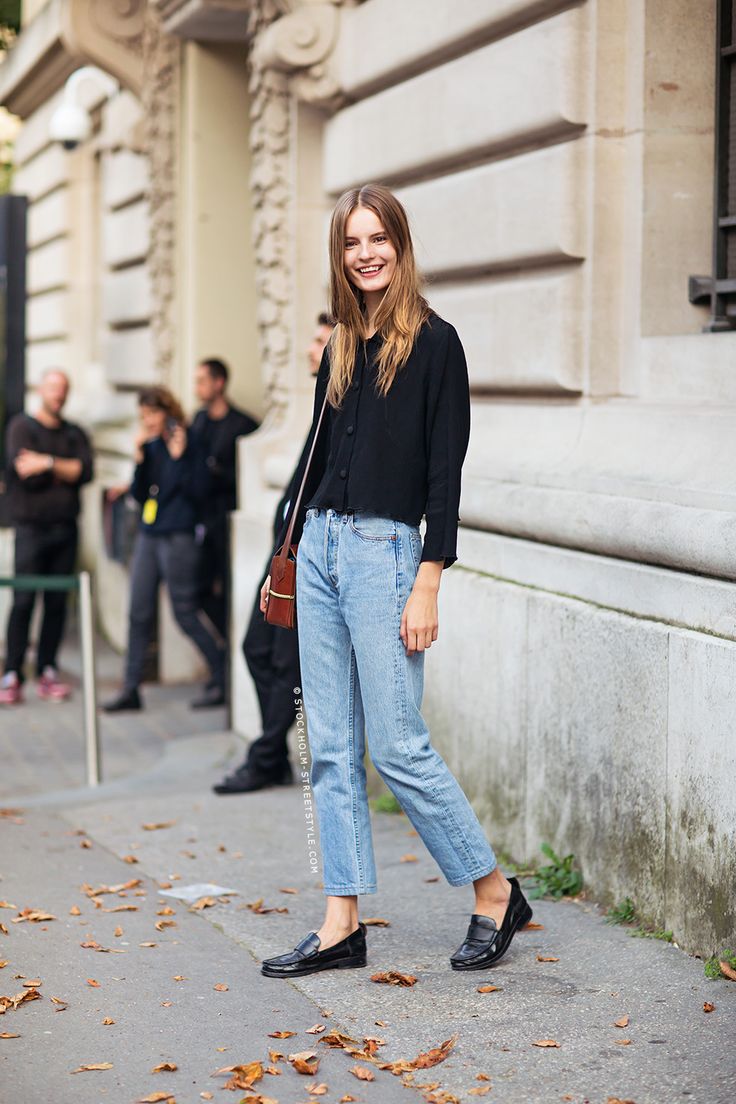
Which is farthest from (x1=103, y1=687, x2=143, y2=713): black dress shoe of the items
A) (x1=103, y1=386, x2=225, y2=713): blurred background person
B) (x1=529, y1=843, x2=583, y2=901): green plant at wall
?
(x1=529, y1=843, x2=583, y2=901): green plant at wall

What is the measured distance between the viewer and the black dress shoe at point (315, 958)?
4.57 m

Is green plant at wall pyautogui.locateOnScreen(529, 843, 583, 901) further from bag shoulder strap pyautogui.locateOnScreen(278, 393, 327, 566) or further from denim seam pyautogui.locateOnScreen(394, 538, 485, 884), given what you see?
bag shoulder strap pyautogui.locateOnScreen(278, 393, 327, 566)

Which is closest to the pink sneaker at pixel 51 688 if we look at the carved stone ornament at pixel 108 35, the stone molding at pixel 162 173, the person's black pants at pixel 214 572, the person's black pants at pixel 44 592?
the person's black pants at pixel 44 592

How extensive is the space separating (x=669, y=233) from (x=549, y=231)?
455 millimetres

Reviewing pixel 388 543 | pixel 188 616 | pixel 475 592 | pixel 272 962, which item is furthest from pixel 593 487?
pixel 188 616

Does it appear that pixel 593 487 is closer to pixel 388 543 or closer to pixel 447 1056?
pixel 388 543

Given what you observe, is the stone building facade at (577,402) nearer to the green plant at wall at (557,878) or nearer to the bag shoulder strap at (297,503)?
the green plant at wall at (557,878)

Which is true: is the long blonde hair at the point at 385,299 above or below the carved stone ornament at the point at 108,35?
below

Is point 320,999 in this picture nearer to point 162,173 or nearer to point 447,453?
point 447,453

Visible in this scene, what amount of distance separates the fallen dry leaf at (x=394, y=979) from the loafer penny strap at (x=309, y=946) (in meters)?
0.18

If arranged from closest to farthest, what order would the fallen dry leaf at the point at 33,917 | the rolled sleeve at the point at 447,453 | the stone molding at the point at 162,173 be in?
1. the rolled sleeve at the point at 447,453
2. the fallen dry leaf at the point at 33,917
3. the stone molding at the point at 162,173

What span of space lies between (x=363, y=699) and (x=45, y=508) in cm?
688

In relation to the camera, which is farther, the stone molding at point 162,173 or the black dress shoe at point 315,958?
the stone molding at point 162,173

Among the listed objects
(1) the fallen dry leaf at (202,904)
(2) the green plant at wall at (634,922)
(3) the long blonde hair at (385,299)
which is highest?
(3) the long blonde hair at (385,299)
